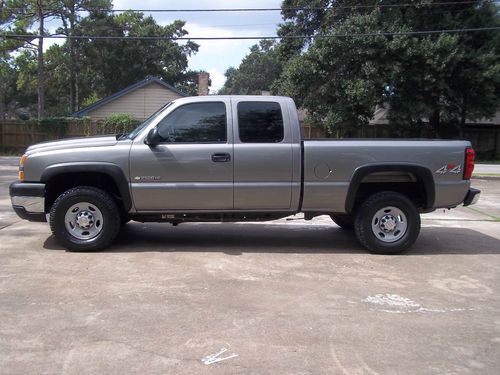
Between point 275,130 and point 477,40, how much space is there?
25.3 m

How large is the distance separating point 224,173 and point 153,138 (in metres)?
1.00

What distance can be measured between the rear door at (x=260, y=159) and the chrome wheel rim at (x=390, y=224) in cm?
124

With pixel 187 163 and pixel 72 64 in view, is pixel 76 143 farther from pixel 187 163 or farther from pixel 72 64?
pixel 72 64

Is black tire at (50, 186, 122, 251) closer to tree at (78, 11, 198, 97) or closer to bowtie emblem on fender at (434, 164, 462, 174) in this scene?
bowtie emblem on fender at (434, 164, 462, 174)

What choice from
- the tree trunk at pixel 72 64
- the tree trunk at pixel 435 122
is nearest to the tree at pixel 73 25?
the tree trunk at pixel 72 64

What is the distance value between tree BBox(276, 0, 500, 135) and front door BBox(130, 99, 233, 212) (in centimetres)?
2011

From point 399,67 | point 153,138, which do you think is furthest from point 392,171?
point 399,67

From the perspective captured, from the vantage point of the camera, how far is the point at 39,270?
5910mm

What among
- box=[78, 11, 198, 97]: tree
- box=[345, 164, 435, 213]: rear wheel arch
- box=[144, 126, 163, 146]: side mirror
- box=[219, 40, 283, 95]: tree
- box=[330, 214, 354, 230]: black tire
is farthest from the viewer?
box=[219, 40, 283, 95]: tree

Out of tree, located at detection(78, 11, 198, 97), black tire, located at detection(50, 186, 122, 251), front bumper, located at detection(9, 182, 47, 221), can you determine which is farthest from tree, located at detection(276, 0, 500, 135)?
tree, located at detection(78, 11, 198, 97)

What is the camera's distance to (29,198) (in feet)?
21.4

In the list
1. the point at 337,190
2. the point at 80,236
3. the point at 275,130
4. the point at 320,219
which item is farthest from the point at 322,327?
the point at 320,219

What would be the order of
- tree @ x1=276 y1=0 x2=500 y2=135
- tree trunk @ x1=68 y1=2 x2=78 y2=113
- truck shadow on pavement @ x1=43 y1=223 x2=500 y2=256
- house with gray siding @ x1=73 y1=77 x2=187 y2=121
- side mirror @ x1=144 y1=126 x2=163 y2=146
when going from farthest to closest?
tree trunk @ x1=68 y1=2 x2=78 y2=113 < house with gray siding @ x1=73 y1=77 x2=187 y2=121 < tree @ x1=276 y1=0 x2=500 y2=135 < truck shadow on pavement @ x1=43 y1=223 x2=500 y2=256 < side mirror @ x1=144 y1=126 x2=163 y2=146

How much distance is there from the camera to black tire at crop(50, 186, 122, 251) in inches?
260
